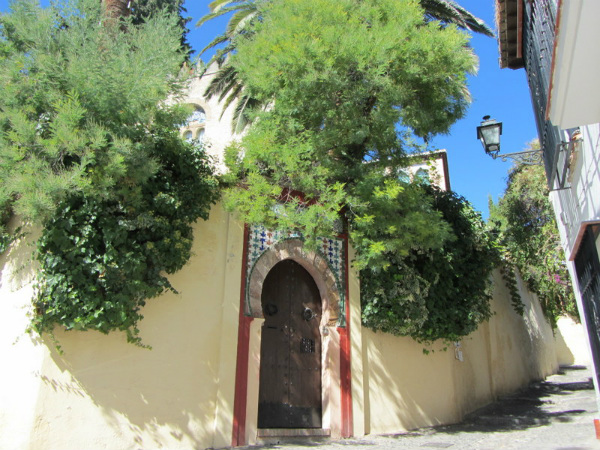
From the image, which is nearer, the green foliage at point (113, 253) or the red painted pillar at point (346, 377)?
the green foliage at point (113, 253)

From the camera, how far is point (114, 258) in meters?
5.55

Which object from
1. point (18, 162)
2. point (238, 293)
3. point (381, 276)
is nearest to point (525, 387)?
point (381, 276)

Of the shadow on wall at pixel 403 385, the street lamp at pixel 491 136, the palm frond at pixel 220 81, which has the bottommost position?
the shadow on wall at pixel 403 385

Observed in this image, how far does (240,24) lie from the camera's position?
34.2 ft

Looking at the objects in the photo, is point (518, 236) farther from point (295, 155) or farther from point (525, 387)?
point (295, 155)

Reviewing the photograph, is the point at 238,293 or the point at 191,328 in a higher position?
the point at 238,293

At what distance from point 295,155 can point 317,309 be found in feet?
8.68

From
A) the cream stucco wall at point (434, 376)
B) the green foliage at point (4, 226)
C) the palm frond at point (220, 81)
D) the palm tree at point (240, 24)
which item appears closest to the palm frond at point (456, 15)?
the palm tree at point (240, 24)

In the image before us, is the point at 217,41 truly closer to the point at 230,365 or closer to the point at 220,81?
the point at 220,81

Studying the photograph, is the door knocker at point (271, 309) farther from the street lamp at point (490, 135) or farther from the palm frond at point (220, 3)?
the palm frond at point (220, 3)

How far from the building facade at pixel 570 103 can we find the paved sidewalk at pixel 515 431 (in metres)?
1.22

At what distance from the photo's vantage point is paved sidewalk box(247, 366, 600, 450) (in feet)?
21.0

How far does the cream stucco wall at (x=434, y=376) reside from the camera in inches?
307

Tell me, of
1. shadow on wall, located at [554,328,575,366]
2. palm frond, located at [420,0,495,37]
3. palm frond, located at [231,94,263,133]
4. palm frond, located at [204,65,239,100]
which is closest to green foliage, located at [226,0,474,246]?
palm frond, located at [231,94,263,133]
